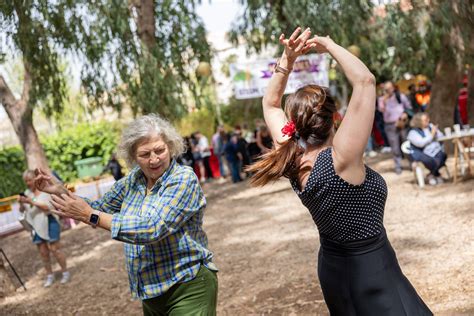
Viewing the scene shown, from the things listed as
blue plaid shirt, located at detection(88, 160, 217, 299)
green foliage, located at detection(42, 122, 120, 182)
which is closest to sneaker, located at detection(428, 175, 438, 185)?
blue plaid shirt, located at detection(88, 160, 217, 299)

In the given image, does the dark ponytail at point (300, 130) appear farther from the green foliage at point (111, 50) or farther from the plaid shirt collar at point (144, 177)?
the green foliage at point (111, 50)

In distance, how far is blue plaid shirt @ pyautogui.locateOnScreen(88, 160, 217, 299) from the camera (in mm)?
2727

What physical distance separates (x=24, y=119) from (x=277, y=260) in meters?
6.36

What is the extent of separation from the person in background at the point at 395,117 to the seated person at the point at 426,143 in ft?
5.37

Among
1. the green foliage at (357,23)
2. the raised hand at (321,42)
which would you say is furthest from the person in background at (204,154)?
the raised hand at (321,42)

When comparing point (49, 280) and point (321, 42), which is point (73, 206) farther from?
point (49, 280)

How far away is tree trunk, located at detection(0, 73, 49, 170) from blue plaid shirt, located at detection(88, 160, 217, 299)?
28.2 feet

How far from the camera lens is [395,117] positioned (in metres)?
11.4

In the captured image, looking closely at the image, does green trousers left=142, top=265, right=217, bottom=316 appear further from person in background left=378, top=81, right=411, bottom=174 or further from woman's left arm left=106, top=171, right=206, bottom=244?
person in background left=378, top=81, right=411, bottom=174

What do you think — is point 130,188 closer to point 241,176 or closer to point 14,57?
point 14,57

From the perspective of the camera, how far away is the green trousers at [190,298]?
294 centimetres

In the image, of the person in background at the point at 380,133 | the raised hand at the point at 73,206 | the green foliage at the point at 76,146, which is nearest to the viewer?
the raised hand at the point at 73,206

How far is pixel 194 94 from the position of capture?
11797 millimetres

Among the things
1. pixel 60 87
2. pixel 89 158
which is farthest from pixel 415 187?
pixel 89 158
